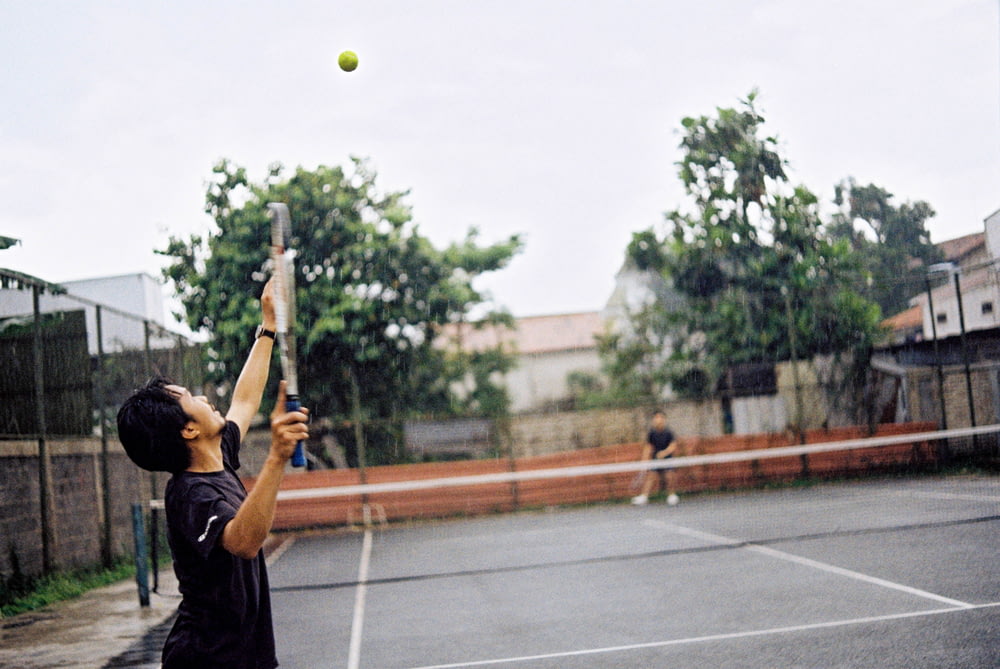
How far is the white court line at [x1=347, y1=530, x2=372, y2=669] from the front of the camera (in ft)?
20.6

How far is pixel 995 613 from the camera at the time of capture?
6.00m

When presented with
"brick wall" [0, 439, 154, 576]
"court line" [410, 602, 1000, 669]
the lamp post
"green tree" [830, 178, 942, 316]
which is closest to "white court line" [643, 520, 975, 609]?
"court line" [410, 602, 1000, 669]

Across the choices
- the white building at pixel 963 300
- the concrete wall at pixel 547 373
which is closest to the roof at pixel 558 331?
the concrete wall at pixel 547 373

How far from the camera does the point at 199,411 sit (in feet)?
9.67

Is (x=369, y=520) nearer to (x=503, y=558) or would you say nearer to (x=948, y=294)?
(x=503, y=558)

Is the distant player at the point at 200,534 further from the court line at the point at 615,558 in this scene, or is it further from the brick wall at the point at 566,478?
the brick wall at the point at 566,478

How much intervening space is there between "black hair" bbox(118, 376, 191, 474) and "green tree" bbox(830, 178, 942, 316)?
23.1 meters

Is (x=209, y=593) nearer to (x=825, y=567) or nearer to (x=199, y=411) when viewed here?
(x=199, y=411)

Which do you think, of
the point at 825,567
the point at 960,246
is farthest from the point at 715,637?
the point at 960,246

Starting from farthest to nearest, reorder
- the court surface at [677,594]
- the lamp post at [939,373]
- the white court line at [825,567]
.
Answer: the lamp post at [939,373] → the white court line at [825,567] → the court surface at [677,594]

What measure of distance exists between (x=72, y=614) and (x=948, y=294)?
15571mm

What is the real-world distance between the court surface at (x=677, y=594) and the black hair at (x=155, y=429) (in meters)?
3.36

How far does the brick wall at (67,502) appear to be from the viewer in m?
9.23

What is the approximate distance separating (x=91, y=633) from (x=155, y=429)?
559 centimetres
